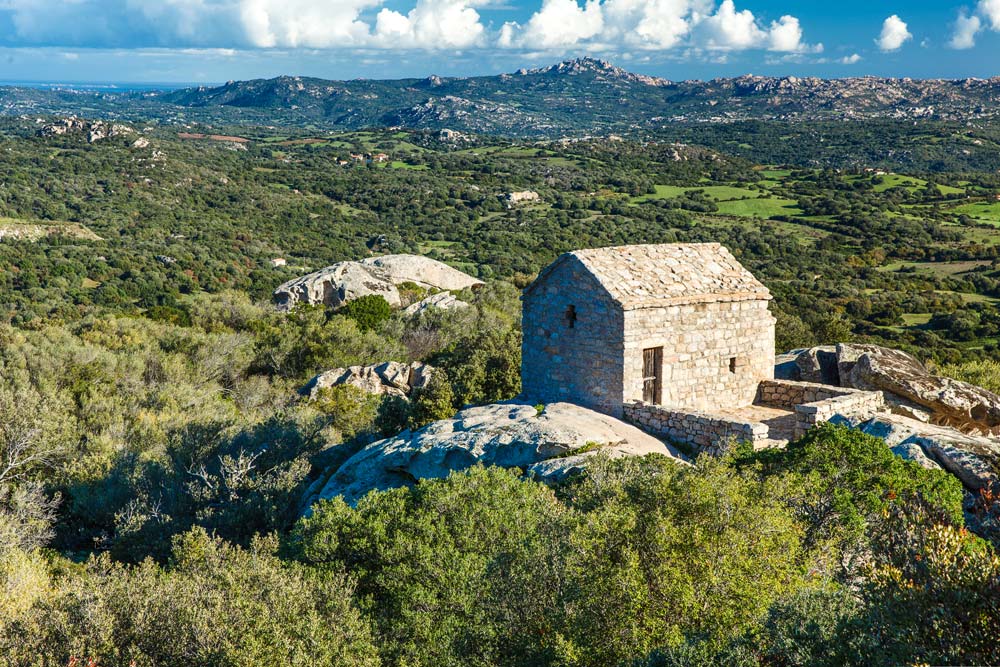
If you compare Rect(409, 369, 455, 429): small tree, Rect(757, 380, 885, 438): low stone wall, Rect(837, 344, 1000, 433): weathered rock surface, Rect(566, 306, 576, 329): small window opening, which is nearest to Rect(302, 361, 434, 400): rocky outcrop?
A: Rect(409, 369, 455, 429): small tree

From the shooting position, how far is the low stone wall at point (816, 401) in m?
14.0

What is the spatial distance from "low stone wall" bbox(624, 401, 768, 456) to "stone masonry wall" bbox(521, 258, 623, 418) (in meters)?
0.53

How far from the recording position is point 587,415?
1438cm

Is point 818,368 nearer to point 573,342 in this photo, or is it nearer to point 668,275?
point 668,275

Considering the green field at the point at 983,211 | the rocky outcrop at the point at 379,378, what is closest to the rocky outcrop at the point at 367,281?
the rocky outcrop at the point at 379,378

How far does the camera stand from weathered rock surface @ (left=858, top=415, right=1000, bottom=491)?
36.9 ft

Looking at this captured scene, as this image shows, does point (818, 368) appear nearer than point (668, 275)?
No

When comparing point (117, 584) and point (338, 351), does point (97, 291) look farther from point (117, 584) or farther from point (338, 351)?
point (117, 584)

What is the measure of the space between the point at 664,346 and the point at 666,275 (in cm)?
138

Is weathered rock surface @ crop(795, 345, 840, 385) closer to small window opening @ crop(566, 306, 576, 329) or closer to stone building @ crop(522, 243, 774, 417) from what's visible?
stone building @ crop(522, 243, 774, 417)

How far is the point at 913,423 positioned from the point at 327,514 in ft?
30.5

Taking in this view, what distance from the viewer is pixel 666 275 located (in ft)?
50.3

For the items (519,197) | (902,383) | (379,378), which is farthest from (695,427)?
(519,197)

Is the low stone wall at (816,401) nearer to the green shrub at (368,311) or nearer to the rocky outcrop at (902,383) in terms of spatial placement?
the rocky outcrop at (902,383)
